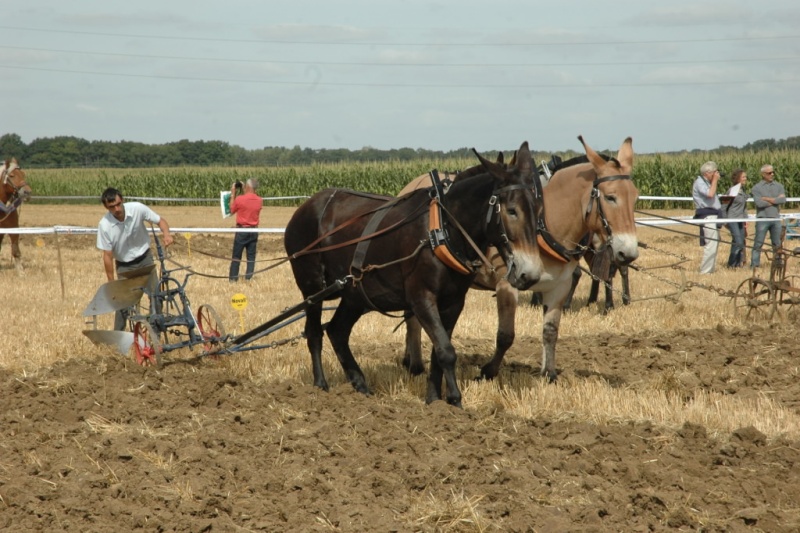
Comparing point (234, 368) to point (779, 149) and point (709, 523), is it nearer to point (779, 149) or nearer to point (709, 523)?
point (709, 523)

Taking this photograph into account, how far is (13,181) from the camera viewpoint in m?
18.8

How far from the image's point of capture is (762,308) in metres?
12.3

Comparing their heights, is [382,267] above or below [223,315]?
above

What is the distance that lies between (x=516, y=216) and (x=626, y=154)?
1.93m

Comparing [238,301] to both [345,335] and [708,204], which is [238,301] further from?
[708,204]

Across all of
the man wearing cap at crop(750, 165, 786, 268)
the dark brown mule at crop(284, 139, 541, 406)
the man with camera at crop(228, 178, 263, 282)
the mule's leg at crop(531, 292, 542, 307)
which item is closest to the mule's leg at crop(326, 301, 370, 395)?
the dark brown mule at crop(284, 139, 541, 406)

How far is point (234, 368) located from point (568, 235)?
3461mm

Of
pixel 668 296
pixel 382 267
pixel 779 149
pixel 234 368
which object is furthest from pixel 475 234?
pixel 779 149

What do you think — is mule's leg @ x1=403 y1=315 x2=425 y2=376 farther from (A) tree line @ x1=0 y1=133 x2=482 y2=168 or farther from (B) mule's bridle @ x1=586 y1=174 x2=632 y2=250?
(A) tree line @ x1=0 y1=133 x2=482 y2=168

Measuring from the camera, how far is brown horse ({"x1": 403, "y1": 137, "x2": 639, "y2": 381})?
7.74 meters

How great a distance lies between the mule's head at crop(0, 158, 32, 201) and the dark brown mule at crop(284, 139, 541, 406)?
1153 centimetres

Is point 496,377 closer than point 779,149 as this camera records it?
Yes

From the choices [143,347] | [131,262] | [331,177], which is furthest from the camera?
[331,177]

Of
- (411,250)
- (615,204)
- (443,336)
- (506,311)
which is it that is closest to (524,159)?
(411,250)
